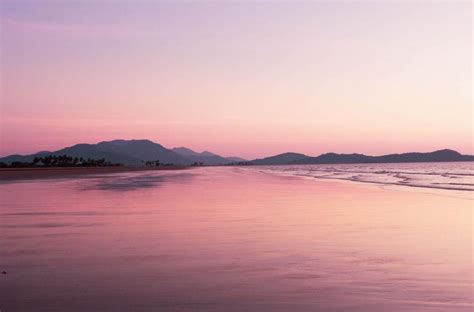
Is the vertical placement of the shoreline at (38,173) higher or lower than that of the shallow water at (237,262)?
higher

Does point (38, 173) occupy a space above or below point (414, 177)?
above

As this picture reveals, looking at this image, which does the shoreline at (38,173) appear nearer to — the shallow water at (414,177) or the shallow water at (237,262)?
the shallow water at (414,177)

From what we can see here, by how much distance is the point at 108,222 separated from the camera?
1568cm

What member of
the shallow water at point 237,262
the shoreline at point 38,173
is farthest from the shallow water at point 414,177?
the shoreline at point 38,173

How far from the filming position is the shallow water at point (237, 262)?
6.83 metres

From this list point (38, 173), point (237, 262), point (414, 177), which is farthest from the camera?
point (38, 173)

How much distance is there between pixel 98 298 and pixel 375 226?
959 centimetres

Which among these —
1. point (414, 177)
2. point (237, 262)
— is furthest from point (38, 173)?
point (237, 262)

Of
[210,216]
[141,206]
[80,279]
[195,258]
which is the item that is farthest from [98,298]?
[141,206]

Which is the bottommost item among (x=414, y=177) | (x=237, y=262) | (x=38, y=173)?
(x=237, y=262)

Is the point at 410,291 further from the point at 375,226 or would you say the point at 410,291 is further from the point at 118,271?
the point at 375,226

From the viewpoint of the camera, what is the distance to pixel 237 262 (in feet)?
31.1

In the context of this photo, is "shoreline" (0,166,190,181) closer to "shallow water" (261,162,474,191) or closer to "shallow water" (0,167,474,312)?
"shallow water" (261,162,474,191)

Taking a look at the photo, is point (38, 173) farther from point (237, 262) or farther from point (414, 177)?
point (237, 262)
